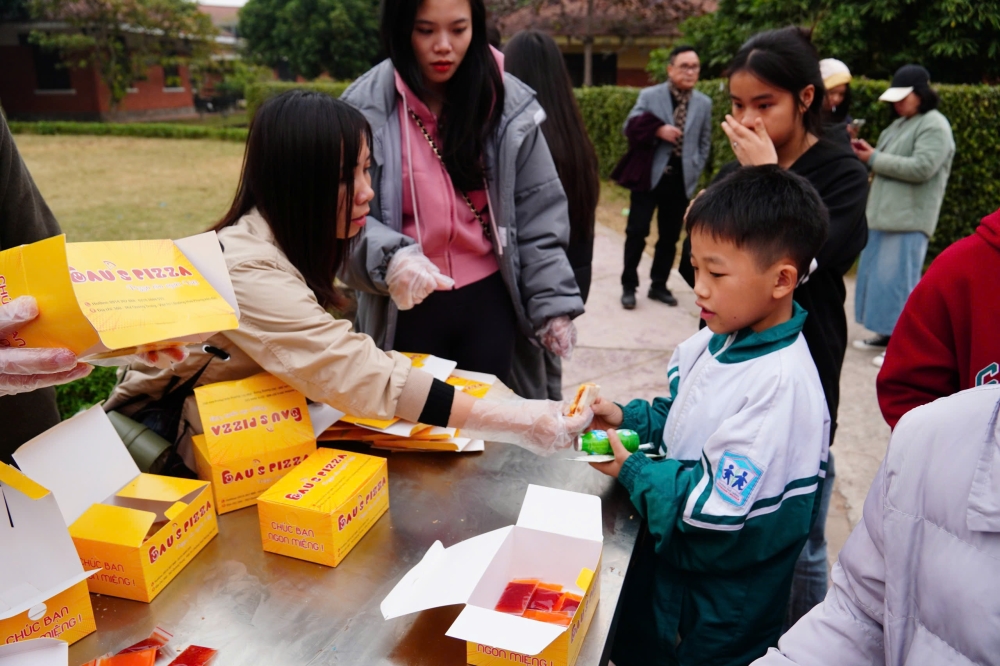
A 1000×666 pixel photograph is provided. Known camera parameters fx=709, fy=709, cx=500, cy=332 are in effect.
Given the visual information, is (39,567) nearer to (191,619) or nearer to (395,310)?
(191,619)

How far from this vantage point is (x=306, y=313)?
5.12 ft

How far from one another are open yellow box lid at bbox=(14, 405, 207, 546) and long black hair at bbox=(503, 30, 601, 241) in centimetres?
227

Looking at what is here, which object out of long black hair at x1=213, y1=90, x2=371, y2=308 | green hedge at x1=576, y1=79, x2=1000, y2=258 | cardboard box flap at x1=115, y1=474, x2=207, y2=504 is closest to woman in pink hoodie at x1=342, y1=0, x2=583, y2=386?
long black hair at x1=213, y1=90, x2=371, y2=308

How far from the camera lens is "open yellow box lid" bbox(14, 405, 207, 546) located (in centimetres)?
123

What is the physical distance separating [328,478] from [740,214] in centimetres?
100

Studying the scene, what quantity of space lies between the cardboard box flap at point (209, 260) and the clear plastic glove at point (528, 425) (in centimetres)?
65

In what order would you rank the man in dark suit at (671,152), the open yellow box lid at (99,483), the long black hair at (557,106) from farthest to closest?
the man in dark suit at (671,152), the long black hair at (557,106), the open yellow box lid at (99,483)

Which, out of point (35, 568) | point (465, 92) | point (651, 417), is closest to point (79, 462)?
point (35, 568)

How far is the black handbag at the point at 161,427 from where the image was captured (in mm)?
1525

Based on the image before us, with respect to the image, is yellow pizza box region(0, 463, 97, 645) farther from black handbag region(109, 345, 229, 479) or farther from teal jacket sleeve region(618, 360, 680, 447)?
teal jacket sleeve region(618, 360, 680, 447)

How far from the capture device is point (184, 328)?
1.09 meters

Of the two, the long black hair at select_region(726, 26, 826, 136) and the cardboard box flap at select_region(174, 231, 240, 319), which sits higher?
the long black hair at select_region(726, 26, 826, 136)

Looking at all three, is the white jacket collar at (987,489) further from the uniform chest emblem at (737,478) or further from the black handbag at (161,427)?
the black handbag at (161,427)

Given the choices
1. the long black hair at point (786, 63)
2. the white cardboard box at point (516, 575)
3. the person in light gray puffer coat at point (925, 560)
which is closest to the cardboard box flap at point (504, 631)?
the white cardboard box at point (516, 575)
